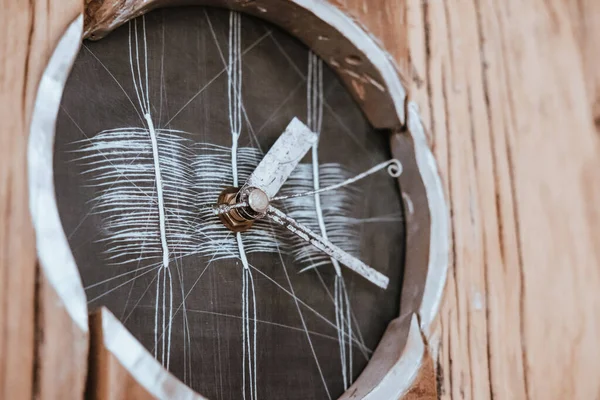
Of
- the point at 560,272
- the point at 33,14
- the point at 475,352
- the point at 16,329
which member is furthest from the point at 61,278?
the point at 560,272

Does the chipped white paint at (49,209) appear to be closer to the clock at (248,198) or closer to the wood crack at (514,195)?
the clock at (248,198)

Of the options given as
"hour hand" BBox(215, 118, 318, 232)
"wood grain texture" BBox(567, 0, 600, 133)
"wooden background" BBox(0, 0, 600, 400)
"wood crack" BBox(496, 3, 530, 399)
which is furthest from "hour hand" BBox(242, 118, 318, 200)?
"wood grain texture" BBox(567, 0, 600, 133)

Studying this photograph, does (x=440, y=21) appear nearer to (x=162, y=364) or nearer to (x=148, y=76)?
(x=148, y=76)

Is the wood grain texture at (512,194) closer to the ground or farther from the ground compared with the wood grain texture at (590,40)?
closer to the ground

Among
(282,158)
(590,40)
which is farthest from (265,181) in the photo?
(590,40)

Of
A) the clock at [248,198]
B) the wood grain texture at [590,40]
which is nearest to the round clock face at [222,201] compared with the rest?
the clock at [248,198]

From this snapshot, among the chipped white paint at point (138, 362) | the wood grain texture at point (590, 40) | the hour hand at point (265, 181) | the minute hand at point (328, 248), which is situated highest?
the wood grain texture at point (590, 40)

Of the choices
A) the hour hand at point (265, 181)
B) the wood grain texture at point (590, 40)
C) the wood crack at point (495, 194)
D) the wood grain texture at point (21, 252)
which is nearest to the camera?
the wood grain texture at point (21, 252)
